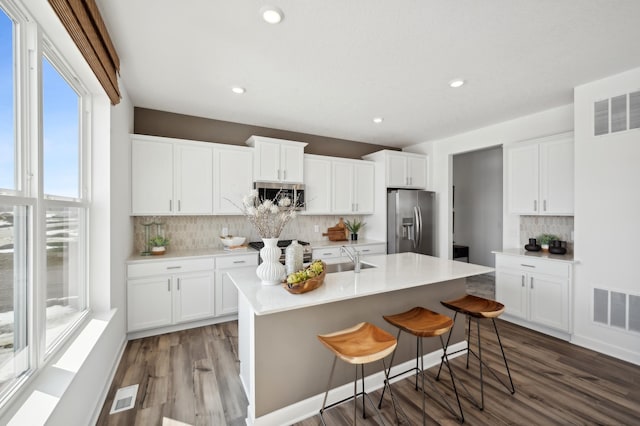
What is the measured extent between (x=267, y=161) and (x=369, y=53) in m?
2.08

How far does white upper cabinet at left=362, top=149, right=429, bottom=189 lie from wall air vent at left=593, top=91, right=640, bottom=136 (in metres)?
2.38

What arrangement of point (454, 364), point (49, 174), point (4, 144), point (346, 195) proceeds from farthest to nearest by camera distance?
point (346, 195)
point (454, 364)
point (49, 174)
point (4, 144)

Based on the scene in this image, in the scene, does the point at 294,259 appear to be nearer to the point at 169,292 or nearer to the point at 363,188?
the point at 169,292

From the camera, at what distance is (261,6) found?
1.73 m

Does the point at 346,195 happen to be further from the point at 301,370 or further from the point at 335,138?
the point at 301,370

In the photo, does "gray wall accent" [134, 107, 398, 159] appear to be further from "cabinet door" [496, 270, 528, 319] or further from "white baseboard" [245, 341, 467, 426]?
"white baseboard" [245, 341, 467, 426]

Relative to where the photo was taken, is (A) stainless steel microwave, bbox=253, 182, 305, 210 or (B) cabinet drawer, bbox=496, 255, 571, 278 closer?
(B) cabinet drawer, bbox=496, 255, 571, 278

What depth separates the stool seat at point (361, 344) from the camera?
1.47 meters

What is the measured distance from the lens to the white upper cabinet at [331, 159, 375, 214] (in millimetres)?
4562

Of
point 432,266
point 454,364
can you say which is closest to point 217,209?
point 432,266

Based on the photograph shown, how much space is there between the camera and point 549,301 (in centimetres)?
309

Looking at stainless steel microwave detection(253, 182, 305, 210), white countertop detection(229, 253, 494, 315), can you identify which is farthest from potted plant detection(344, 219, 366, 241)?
white countertop detection(229, 253, 494, 315)

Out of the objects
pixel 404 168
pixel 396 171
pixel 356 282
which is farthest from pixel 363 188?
pixel 356 282

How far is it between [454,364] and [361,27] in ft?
9.43
